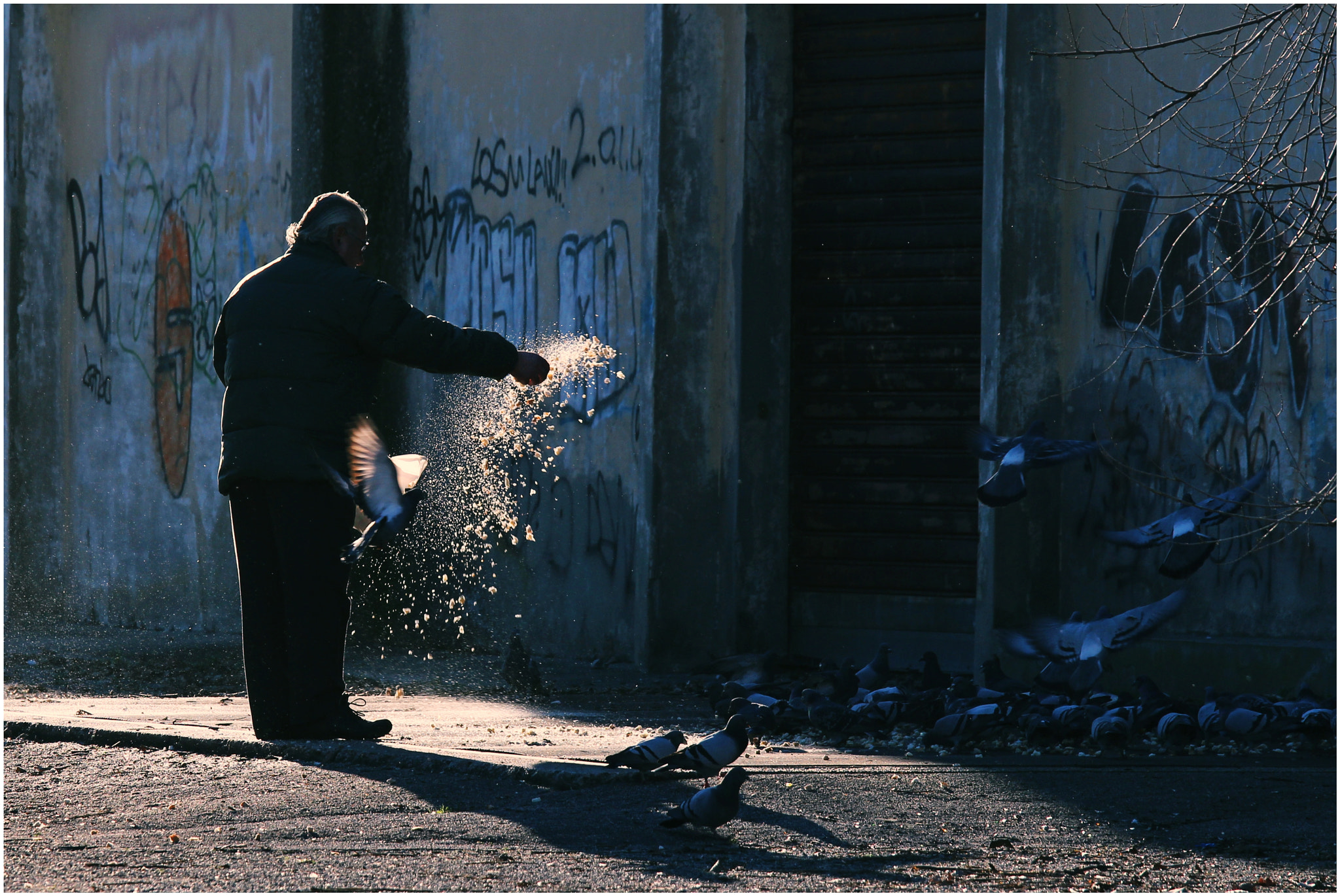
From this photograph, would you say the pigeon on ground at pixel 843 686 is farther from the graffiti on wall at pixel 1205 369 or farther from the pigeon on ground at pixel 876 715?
the graffiti on wall at pixel 1205 369

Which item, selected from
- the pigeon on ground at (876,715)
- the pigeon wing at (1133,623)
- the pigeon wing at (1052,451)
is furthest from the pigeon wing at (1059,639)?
the pigeon on ground at (876,715)

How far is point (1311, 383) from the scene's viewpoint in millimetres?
7023

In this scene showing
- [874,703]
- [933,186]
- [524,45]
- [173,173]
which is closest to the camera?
[874,703]

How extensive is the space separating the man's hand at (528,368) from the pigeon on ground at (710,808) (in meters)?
1.88

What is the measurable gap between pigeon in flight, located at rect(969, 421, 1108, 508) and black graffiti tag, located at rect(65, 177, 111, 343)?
7056 mm

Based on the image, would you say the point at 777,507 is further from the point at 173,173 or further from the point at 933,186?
the point at 173,173

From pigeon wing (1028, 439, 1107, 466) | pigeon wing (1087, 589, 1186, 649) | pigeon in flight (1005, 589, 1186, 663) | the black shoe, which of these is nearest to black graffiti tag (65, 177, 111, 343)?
the black shoe

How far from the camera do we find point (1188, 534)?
6.82 metres

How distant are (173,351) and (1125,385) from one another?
22.5ft

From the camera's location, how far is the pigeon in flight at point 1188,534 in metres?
6.77

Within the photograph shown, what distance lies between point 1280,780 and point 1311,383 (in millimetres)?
2725

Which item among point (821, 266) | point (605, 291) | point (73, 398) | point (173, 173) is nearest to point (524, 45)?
point (605, 291)

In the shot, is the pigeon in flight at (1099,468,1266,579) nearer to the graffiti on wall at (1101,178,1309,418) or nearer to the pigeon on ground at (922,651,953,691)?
the graffiti on wall at (1101,178,1309,418)

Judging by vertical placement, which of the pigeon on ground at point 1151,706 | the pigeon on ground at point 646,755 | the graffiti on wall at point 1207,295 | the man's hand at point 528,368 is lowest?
the pigeon on ground at point 1151,706
